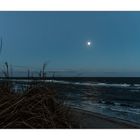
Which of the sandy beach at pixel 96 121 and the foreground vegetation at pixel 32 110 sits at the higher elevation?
the foreground vegetation at pixel 32 110

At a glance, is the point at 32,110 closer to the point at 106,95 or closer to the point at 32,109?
the point at 32,109

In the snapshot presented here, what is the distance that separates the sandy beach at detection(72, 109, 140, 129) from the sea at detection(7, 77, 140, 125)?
0.03 metres

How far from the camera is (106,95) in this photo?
1253 millimetres

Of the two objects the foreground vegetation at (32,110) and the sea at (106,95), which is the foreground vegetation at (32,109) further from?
the sea at (106,95)

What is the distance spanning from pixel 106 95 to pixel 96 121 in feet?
0.45

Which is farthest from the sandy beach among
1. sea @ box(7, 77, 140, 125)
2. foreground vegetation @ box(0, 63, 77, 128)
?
foreground vegetation @ box(0, 63, 77, 128)

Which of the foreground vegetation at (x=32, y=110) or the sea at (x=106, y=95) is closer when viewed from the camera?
the foreground vegetation at (x=32, y=110)

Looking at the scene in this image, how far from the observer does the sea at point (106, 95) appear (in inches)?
47.9

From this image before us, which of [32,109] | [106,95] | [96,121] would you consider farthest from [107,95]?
[32,109]

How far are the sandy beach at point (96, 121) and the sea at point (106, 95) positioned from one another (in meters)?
0.03

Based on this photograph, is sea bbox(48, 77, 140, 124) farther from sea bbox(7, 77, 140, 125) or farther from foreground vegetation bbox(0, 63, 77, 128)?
foreground vegetation bbox(0, 63, 77, 128)

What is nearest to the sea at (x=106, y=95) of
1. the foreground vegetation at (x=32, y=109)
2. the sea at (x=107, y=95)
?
the sea at (x=107, y=95)
